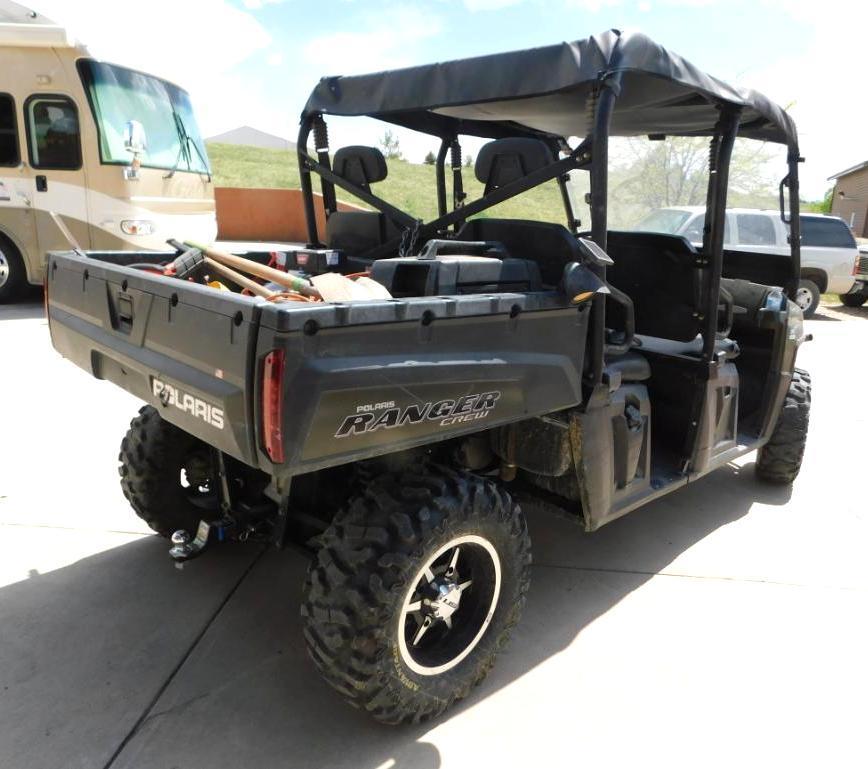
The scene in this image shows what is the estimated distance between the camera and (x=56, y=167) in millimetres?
8789

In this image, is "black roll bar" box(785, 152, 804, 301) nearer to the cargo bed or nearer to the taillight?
the cargo bed

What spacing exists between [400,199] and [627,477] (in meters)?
1.74

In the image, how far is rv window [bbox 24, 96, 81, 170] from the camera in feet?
28.3

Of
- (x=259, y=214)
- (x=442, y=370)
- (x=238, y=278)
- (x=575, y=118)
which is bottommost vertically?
(x=259, y=214)

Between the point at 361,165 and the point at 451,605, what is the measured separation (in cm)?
209

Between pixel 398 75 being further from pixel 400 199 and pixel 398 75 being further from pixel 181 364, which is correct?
pixel 181 364

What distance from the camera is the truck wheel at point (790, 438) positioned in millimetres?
4258

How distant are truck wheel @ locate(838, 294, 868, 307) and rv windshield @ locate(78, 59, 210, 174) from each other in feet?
40.9

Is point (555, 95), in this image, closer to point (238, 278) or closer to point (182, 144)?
point (238, 278)

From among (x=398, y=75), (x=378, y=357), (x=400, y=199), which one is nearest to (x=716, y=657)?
(x=378, y=357)

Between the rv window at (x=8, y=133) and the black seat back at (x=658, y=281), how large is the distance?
8.13 metres

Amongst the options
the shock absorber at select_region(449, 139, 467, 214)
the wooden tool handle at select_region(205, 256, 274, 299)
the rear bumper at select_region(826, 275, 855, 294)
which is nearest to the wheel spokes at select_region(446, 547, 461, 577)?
the wooden tool handle at select_region(205, 256, 274, 299)

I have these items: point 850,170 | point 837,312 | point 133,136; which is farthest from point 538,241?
point 850,170

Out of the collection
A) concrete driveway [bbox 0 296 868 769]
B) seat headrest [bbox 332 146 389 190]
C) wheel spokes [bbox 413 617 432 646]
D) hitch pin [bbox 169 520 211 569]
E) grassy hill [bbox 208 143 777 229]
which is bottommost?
concrete driveway [bbox 0 296 868 769]
